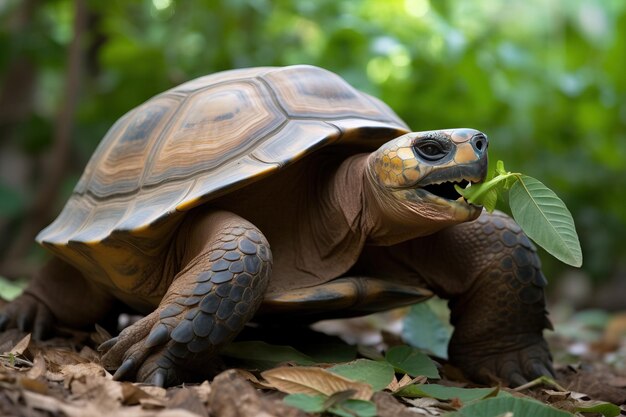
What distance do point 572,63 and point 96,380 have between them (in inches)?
300

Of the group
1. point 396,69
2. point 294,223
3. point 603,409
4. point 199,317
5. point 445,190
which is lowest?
point 603,409

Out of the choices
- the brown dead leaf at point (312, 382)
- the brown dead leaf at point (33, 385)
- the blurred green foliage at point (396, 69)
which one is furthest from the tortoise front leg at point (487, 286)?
the blurred green foliage at point (396, 69)

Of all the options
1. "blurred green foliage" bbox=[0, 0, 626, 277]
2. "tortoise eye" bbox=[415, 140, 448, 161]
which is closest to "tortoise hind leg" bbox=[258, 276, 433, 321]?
"tortoise eye" bbox=[415, 140, 448, 161]

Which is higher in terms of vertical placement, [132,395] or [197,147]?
[197,147]

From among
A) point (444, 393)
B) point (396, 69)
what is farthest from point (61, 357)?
point (396, 69)

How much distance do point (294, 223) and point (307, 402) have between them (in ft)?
3.45

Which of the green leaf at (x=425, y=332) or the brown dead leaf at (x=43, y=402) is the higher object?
the brown dead leaf at (x=43, y=402)

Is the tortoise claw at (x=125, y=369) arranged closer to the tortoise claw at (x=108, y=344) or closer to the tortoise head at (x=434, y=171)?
the tortoise claw at (x=108, y=344)

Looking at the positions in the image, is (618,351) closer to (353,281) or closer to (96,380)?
(353,281)

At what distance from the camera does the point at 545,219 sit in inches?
85.7

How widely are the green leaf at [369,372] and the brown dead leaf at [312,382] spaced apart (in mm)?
114

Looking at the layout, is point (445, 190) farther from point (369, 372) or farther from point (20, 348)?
point (20, 348)

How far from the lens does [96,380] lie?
6.71ft

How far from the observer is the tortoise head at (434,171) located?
2.32 meters
